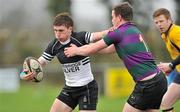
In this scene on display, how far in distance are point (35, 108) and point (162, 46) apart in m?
12.4

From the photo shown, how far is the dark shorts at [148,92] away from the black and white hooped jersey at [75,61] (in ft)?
3.57

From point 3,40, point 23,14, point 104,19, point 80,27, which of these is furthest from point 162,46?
point 23,14

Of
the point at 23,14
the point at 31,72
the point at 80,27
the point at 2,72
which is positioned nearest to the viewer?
the point at 31,72

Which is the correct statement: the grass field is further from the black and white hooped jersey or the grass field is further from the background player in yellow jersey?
the black and white hooped jersey

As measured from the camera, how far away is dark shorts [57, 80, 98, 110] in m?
10.9

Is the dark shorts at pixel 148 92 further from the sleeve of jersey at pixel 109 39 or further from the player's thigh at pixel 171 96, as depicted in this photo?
the player's thigh at pixel 171 96

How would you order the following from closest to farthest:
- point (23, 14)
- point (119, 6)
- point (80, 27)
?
point (119, 6) → point (80, 27) → point (23, 14)

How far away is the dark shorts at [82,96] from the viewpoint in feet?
35.7

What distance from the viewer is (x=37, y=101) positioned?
2303cm

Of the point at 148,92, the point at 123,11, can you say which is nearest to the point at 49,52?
the point at 123,11

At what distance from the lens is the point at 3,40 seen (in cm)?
3766

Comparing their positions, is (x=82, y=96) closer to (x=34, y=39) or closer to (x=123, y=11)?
(x=123, y=11)

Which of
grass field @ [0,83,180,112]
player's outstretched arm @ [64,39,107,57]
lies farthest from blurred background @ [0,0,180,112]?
player's outstretched arm @ [64,39,107,57]

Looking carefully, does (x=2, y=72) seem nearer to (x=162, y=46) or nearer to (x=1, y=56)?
(x=162, y=46)
